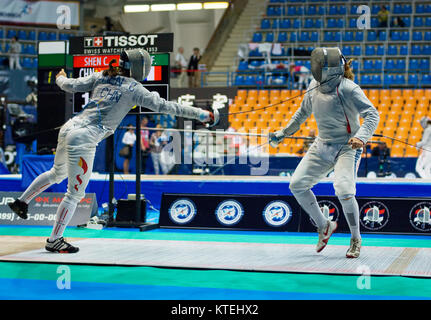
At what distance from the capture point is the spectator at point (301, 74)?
16.8 metres

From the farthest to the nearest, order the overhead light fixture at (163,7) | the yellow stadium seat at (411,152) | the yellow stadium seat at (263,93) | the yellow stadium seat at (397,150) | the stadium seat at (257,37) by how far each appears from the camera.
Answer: the overhead light fixture at (163,7)
the stadium seat at (257,37)
the yellow stadium seat at (263,93)
the yellow stadium seat at (397,150)
the yellow stadium seat at (411,152)

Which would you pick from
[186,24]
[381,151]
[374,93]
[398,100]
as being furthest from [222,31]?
[381,151]

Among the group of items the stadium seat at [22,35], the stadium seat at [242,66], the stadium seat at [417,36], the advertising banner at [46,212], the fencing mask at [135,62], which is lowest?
the advertising banner at [46,212]

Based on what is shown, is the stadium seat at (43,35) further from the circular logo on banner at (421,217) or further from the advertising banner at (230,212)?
the circular logo on banner at (421,217)

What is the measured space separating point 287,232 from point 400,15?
14140mm

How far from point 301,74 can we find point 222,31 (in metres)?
5.69

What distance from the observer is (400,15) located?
1914 centimetres

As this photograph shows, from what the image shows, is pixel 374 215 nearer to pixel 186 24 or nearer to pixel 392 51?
pixel 392 51

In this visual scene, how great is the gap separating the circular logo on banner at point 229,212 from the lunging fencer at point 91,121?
92.1 inches

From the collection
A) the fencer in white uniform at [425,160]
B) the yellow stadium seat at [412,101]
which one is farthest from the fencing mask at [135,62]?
the yellow stadium seat at [412,101]

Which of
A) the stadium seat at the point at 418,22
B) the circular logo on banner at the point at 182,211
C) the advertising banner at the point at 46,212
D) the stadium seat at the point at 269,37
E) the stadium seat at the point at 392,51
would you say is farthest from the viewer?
the stadium seat at the point at 269,37

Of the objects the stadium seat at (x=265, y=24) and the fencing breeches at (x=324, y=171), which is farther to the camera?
the stadium seat at (x=265, y=24)

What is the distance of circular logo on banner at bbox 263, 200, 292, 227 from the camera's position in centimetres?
722
